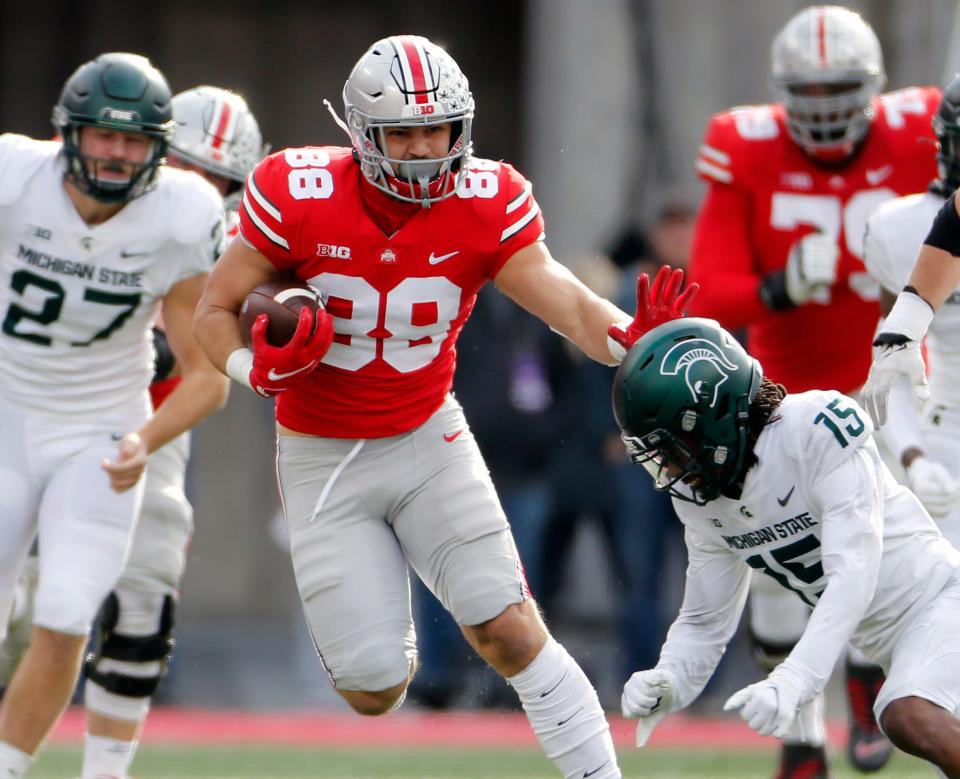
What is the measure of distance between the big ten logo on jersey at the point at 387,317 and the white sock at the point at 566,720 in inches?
33.4

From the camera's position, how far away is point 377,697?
15.7 ft

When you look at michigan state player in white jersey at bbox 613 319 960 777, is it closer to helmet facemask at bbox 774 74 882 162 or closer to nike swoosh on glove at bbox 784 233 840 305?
nike swoosh on glove at bbox 784 233 840 305

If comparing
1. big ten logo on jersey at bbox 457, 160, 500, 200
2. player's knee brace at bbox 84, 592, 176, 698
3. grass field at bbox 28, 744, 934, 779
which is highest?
big ten logo on jersey at bbox 457, 160, 500, 200

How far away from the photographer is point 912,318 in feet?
15.3

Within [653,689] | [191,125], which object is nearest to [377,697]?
[653,689]

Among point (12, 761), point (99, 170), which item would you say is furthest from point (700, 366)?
point (12, 761)

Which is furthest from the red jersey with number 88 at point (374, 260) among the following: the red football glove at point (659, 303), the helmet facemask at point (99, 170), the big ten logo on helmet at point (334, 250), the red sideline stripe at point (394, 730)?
the red sideline stripe at point (394, 730)

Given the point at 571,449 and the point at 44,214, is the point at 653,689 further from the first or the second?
the point at 571,449

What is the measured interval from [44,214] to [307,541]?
120cm

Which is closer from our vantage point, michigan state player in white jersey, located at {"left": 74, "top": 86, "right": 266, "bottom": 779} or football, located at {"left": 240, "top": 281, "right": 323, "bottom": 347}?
football, located at {"left": 240, "top": 281, "right": 323, "bottom": 347}

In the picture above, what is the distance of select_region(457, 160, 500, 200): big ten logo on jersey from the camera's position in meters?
4.68

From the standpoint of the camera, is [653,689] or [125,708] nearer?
[653,689]

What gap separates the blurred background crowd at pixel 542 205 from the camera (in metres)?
8.24

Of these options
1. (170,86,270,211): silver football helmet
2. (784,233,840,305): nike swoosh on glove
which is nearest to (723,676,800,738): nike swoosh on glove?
(784,233,840,305): nike swoosh on glove
